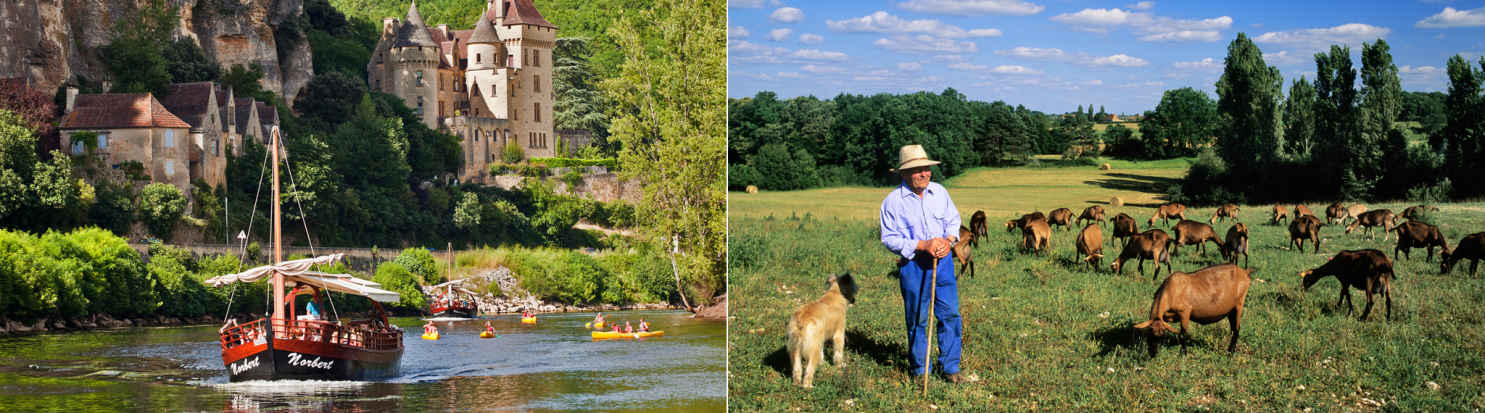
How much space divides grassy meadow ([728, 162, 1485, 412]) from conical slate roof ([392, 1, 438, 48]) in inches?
1857

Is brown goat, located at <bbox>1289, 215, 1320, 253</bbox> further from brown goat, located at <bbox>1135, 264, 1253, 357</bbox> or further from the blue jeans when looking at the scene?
the blue jeans

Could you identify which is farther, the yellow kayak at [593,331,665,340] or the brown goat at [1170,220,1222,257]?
the yellow kayak at [593,331,665,340]

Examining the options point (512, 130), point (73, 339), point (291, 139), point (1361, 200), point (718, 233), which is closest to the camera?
point (718, 233)

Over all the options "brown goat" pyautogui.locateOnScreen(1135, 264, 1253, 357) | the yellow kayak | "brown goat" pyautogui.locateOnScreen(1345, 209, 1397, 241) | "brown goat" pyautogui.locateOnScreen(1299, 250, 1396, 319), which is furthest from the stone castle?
"brown goat" pyautogui.locateOnScreen(1135, 264, 1253, 357)

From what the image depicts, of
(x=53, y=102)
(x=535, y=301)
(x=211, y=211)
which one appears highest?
(x=53, y=102)

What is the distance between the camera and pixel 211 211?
32344 millimetres

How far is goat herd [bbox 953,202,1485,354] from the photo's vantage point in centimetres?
623

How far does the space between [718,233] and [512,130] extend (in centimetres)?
4052

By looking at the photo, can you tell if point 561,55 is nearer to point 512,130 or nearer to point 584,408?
point 512,130

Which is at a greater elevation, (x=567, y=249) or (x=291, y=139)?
(x=291, y=139)

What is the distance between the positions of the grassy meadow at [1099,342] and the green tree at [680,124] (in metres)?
0.67

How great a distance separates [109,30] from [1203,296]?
37477 millimetres

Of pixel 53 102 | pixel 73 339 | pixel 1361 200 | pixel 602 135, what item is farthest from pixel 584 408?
pixel 602 135

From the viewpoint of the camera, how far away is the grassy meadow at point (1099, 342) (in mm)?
5328
